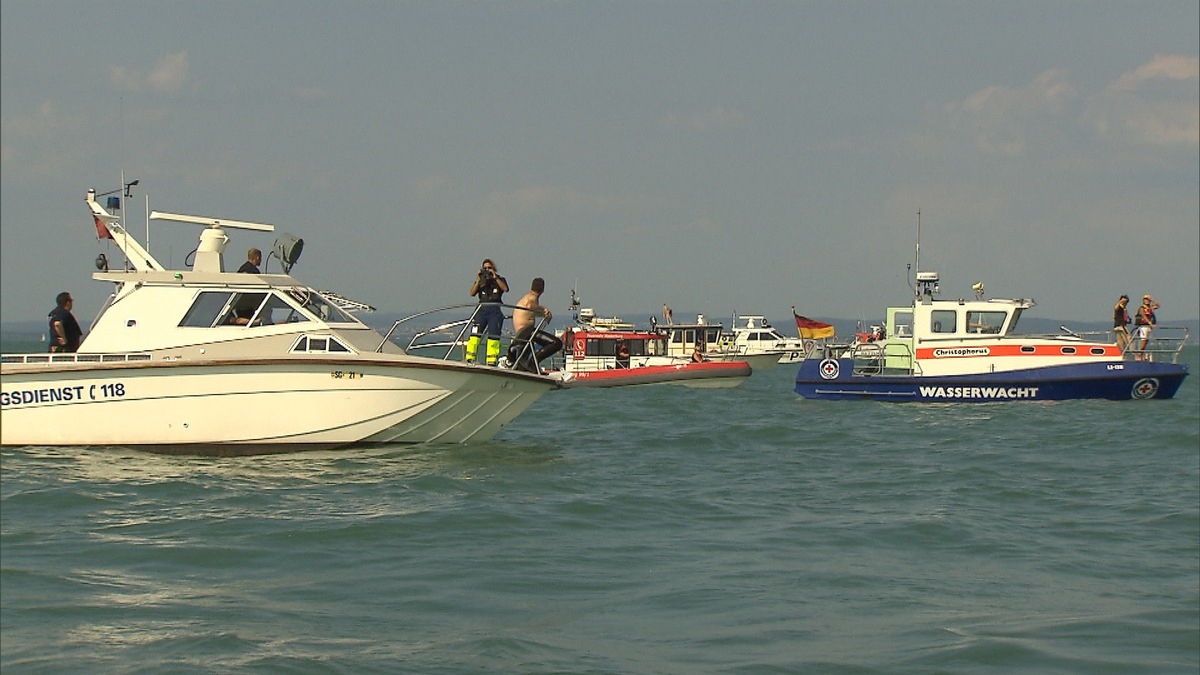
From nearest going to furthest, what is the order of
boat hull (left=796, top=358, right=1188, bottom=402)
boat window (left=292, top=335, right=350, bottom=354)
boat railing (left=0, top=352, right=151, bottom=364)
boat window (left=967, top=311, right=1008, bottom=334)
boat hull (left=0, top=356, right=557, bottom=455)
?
boat hull (left=0, top=356, right=557, bottom=455) → boat railing (left=0, top=352, right=151, bottom=364) → boat window (left=292, top=335, right=350, bottom=354) → boat hull (left=796, top=358, right=1188, bottom=402) → boat window (left=967, top=311, right=1008, bottom=334)

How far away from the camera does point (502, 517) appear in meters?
11.6

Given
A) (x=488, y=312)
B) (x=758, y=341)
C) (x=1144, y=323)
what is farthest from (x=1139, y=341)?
(x=758, y=341)

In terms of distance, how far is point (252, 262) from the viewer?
1625 centimetres

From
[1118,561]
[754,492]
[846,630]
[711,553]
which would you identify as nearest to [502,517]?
[711,553]

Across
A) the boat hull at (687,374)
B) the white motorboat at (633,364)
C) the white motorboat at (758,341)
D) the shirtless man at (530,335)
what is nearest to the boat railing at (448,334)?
the shirtless man at (530,335)

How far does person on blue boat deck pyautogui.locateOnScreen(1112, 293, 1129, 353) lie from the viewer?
93.4 feet

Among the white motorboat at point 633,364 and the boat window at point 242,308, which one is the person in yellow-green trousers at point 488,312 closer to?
Result: the boat window at point 242,308

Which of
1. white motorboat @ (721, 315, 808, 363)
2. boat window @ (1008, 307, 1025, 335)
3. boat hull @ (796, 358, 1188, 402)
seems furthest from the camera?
white motorboat @ (721, 315, 808, 363)

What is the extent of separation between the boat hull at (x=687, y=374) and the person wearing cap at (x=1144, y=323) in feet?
40.6

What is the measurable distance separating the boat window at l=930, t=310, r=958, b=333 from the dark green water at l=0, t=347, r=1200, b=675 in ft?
37.8

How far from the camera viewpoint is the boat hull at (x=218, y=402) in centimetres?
1470

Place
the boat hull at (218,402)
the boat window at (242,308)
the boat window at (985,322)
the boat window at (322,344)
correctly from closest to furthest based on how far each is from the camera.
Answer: the boat hull at (218,402) → the boat window at (322,344) → the boat window at (242,308) → the boat window at (985,322)

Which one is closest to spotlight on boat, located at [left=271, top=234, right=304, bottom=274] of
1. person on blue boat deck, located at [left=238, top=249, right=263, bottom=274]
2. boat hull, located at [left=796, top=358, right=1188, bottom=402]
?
person on blue boat deck, located at [left=238, top=249, right=263, bottom=274]

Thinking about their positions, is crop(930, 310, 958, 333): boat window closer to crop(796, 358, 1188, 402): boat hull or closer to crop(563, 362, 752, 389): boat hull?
crop(796, 358, 1188, 402): boat hull
